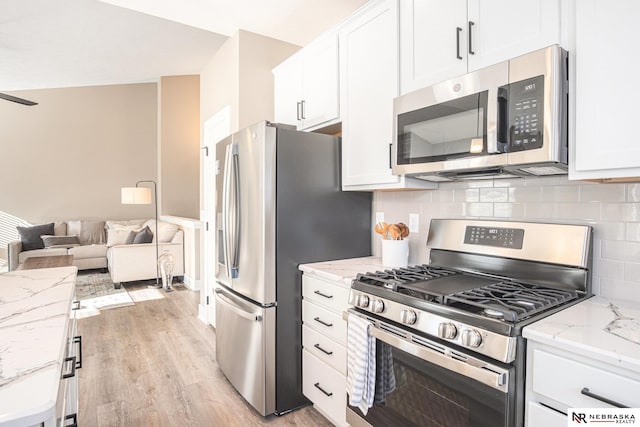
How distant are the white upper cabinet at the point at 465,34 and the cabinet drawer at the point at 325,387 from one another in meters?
1.58

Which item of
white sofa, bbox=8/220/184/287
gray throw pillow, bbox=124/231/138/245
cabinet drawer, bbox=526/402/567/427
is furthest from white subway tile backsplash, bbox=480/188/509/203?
gray throw pillow, bbox=124/231/138/245

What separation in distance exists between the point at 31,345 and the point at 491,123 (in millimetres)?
1672

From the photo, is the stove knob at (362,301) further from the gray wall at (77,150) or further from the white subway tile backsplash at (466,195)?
the gray wall at (77,150)

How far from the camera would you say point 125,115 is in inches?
298

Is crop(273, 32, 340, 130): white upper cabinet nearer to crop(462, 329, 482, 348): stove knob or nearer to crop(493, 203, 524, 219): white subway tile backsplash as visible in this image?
crop(493, 203, 524, 219): white subway tile backsplash

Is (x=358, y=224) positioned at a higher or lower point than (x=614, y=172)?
lower

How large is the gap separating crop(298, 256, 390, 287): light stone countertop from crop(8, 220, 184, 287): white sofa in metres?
4.28

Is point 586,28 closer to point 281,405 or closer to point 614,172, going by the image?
point 614,172

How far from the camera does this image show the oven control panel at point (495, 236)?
169 centimetres

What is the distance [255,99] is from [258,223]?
153 centimetres

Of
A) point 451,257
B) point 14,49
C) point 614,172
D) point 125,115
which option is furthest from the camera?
point 125,115

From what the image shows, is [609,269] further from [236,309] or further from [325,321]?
[236,309]

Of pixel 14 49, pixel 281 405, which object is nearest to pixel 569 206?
pixel 281 405

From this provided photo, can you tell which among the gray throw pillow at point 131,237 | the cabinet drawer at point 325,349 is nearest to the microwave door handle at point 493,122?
the cabinet drawer at point 325,349
